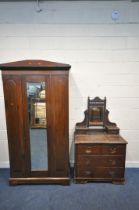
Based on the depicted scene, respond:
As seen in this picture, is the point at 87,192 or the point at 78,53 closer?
the point at 87,192

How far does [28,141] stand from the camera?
7.72 ft

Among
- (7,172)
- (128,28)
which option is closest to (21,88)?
(7,172)

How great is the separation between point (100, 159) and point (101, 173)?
0.71 ft

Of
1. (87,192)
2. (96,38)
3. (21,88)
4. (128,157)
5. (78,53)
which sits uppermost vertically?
(96,38)

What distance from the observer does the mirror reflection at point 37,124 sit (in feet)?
7.36

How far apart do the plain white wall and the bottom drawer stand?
0.85 metres

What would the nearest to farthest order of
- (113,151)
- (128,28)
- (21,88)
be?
(21,88) < (113,151) < (128,28)

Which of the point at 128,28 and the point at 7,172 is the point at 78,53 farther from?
the point at 7,172

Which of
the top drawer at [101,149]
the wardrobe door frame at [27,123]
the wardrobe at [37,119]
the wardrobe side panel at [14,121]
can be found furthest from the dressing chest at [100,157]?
the wardrobe side panel at [14,121]

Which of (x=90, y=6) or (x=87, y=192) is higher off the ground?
(x=90, y=6)

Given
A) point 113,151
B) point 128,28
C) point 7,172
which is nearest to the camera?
point 113,151

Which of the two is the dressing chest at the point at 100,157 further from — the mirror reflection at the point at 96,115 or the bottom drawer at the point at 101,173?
the mirror reflection at the point at 96,115

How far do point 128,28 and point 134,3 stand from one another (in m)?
0.35

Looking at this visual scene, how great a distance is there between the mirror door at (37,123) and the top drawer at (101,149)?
0.50 metres
